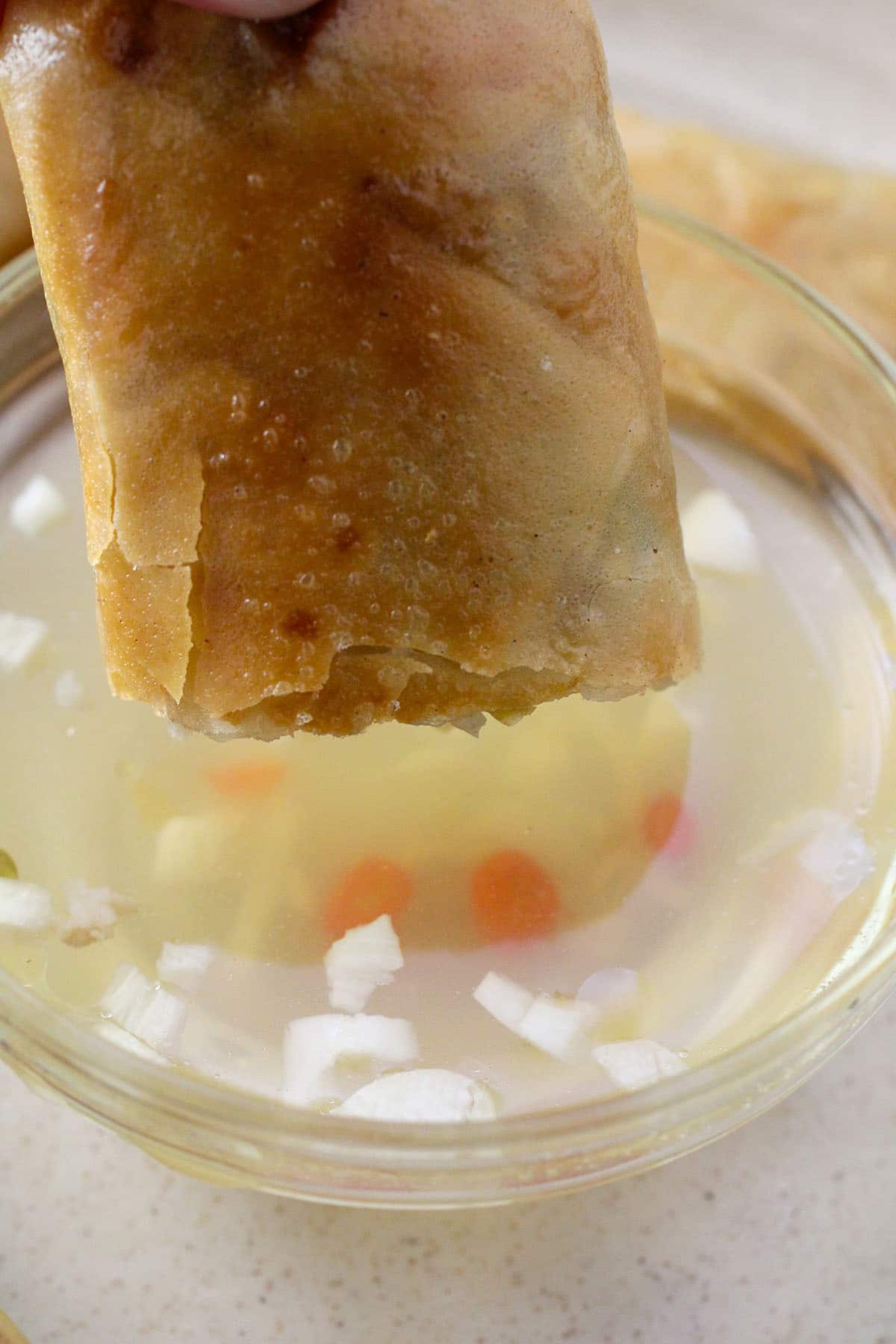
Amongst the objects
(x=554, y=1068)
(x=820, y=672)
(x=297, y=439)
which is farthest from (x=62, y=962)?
(x=820, y=672)

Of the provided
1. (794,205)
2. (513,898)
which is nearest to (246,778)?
(513,898)

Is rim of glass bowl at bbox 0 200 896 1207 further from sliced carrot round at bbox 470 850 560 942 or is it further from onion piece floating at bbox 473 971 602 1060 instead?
sliced carrot round at bbox 470 850 560 942

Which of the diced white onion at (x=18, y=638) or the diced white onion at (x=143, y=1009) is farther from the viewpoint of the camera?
A: the diced white onion at (x=18, y=638)

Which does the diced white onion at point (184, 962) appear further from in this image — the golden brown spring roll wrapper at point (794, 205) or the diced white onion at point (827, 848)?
the golden brown spring roll wrapper at point (794, 205)

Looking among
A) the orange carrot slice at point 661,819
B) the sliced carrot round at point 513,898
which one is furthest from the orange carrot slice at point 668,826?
the sliced carrot round at point 513,898

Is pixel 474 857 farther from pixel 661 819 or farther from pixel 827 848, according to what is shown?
pixel 827 848

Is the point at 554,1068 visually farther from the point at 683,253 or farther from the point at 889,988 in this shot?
the point at 683,253
